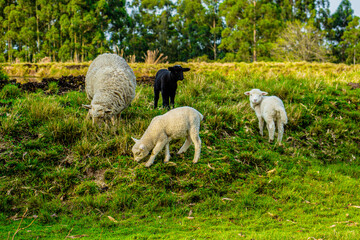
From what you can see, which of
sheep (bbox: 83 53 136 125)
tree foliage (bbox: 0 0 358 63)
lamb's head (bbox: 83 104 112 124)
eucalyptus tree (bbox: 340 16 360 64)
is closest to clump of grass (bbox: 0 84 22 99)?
sheep (bbox: 83 53 136 125)

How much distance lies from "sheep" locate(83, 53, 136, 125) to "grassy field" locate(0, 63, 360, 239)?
0.33 meters

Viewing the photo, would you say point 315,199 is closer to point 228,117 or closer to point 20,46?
point 228,117

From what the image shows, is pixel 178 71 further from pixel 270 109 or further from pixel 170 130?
pixel 170 130

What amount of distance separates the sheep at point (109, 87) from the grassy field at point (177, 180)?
0.33 metres

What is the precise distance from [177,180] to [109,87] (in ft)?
8.53

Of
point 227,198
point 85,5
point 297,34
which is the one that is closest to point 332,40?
point 297,34

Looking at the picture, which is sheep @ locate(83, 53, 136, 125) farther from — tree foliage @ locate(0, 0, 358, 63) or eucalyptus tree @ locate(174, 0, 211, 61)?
eucalyptus tree @ locate(174, 0, 211, 61)

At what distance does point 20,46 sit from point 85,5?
1134 cm

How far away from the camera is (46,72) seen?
43.4ft

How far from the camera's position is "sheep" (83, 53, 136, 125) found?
5.78 m

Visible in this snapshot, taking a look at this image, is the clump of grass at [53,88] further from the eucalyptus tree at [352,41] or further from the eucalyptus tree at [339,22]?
the eucalyptus tree at [339,22]

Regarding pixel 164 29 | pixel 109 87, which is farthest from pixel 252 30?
pixel 109 87

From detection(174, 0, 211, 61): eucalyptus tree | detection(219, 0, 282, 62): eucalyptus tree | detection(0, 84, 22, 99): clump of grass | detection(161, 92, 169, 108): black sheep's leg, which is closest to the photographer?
detection(161, 92, 169, 108): black sheep's leg

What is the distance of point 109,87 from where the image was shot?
244 inches
